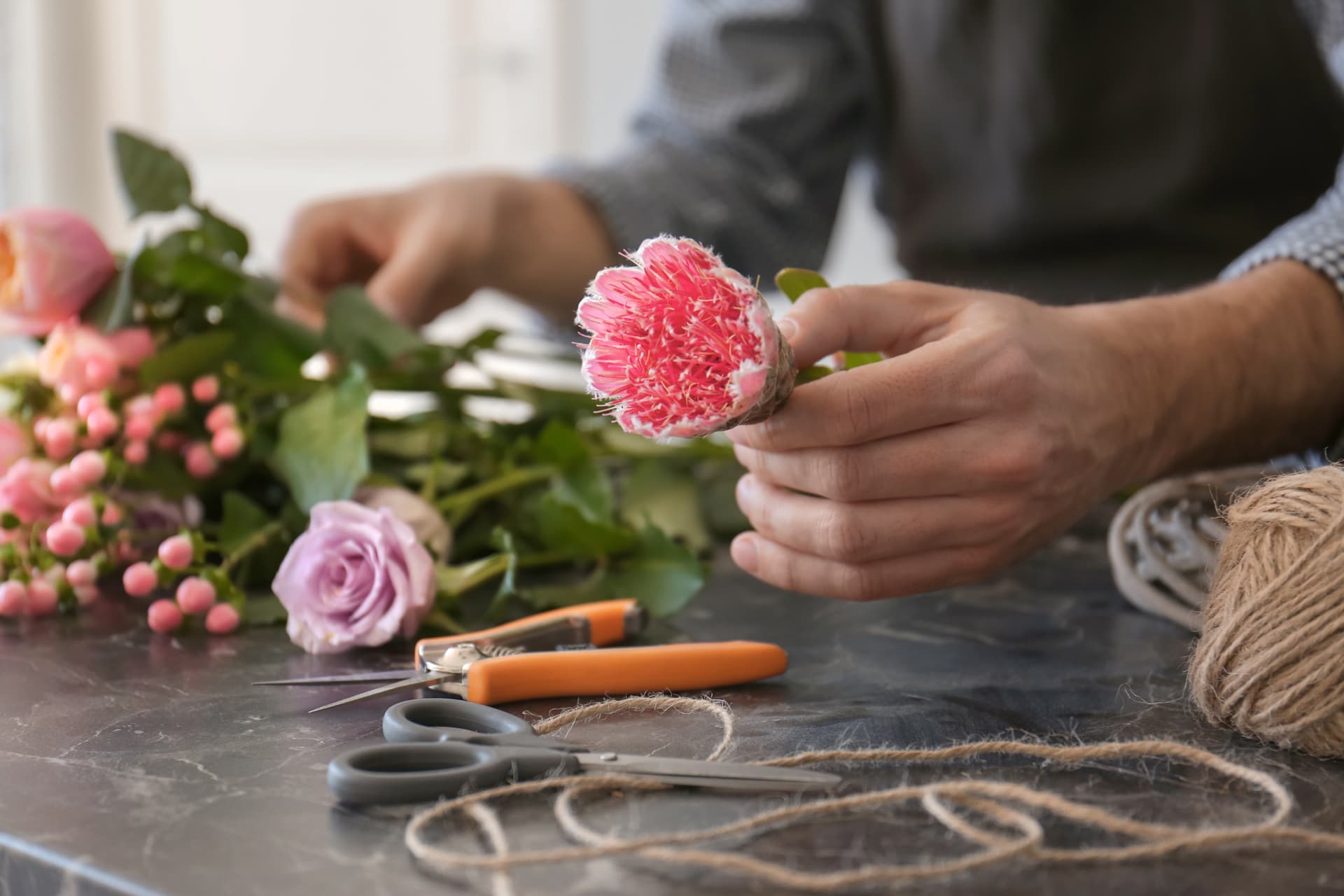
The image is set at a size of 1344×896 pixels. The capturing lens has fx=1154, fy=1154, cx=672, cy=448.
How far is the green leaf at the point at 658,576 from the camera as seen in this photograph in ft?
2.00

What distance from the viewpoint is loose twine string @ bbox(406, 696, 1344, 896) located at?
323mm

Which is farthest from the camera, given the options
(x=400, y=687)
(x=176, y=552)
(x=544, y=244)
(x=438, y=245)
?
(x=544, y=244)

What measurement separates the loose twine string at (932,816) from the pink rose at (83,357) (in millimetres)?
391

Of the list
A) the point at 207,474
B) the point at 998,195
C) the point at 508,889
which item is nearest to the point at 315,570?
the point at 207,474

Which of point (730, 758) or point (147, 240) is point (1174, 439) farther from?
point (147, 240)

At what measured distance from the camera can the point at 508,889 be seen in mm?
312

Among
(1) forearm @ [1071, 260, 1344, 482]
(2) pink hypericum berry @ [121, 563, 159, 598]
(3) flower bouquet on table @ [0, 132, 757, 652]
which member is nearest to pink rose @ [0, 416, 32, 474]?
(3) flower bouquet on table @ [0, 132, 757, 652]

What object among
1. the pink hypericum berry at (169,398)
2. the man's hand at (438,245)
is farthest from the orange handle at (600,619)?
the man's hand at (438,245)

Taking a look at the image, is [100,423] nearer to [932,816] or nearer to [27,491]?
[27,491]

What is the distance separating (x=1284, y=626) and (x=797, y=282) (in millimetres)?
237

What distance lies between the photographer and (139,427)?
0.63 meters

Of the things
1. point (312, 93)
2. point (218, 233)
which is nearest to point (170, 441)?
point (218, 233)

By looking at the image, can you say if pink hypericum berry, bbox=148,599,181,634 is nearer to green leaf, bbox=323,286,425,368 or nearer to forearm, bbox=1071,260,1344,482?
green leaf, bbox=323,286,425,368

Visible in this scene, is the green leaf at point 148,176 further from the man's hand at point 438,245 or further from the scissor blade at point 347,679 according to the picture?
the scissor blade at point 347,679
